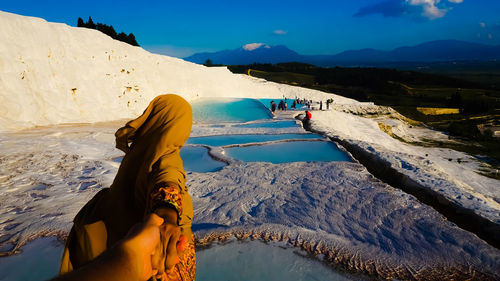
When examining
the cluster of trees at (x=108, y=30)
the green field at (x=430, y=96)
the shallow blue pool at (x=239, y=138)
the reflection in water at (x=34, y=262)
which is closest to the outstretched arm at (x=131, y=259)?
the reflection in water at (x=34, y=262)

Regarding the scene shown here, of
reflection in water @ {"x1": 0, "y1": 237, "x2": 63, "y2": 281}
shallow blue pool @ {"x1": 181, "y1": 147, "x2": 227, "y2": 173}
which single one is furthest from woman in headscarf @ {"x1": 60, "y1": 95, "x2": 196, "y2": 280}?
shallow blue pool @ {"x1": 181, "y1": 147, "x2": 227, "y2": 173}

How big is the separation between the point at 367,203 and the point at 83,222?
203 inches

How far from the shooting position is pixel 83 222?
1.71 metres

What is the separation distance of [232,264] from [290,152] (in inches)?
249

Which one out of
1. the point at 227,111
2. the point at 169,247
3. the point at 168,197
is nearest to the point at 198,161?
the point at 168,197

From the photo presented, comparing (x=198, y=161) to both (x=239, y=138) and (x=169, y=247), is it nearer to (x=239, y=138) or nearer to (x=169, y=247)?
(x=239, y=138)

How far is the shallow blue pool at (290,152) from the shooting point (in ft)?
30.2

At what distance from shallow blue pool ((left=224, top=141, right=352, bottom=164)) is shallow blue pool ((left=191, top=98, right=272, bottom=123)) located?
947 cm

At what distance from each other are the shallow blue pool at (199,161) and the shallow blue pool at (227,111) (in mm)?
9907

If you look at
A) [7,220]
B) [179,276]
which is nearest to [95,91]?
[7,220]

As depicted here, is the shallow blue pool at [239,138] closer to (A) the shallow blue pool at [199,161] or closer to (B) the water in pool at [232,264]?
(A) the shallow blue pool at [199,161]

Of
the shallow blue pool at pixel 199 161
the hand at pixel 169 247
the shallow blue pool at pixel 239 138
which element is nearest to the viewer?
the hand at pixel 169 247

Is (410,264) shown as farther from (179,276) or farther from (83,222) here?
(83,222)

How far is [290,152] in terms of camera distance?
10086 millimetres
